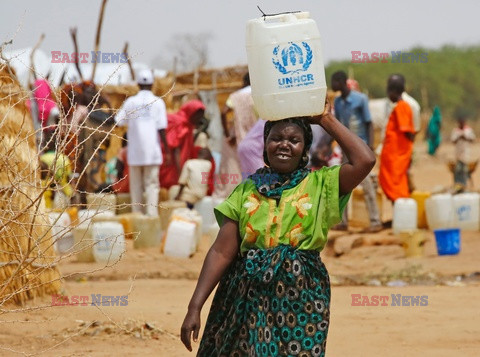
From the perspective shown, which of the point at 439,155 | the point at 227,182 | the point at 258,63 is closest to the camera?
the point at 258,63

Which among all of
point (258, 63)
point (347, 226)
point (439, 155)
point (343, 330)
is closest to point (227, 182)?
point (347, 226)

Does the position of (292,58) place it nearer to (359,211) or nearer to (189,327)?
(189,327)

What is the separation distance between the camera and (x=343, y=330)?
6371mm

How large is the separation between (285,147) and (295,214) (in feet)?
0.84

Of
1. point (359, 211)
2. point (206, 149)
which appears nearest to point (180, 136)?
point (206, 149)

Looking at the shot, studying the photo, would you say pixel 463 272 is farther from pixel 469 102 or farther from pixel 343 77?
pixel 469 102

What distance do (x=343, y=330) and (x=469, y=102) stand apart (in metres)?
52.6

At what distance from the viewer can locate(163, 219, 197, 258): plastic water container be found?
1002cm

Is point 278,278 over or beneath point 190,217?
over

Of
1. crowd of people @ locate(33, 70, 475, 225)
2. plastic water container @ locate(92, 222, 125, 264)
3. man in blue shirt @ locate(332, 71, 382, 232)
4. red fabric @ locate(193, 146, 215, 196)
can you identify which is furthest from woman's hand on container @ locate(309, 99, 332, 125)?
red fabric @ locate(193, 146, 215, 196)

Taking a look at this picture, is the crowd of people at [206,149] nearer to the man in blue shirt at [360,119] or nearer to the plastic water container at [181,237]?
the man in blue shirt at [360,119]

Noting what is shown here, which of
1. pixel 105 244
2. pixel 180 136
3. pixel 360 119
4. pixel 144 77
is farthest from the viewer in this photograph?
pixel 180 136

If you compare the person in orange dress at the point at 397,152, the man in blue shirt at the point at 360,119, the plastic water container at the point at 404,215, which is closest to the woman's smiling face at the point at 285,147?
the plastic water container at the point at 404,215

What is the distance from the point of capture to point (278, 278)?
3.80 metres
